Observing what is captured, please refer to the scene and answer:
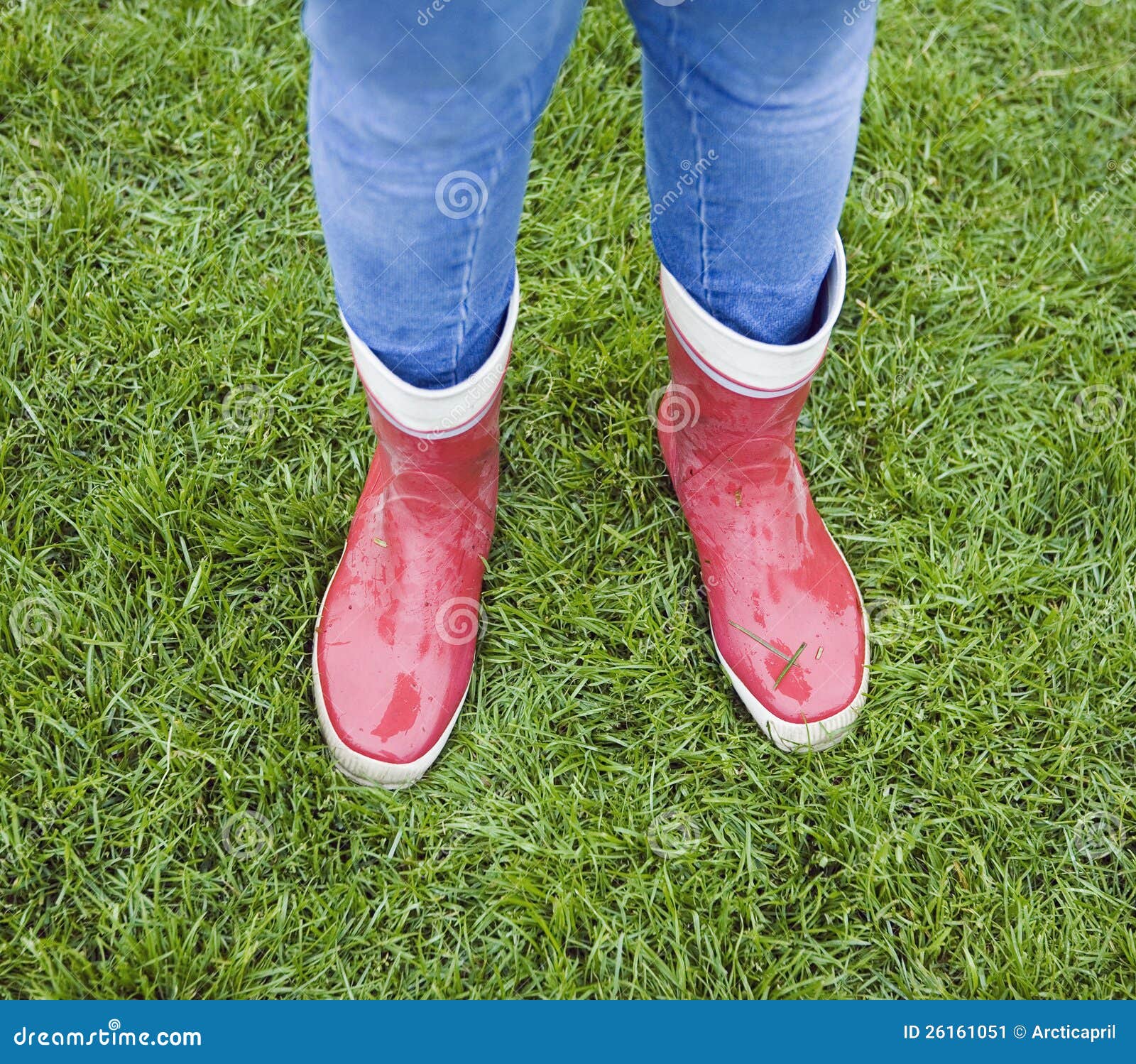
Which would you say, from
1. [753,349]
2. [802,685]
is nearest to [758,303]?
[753,349]

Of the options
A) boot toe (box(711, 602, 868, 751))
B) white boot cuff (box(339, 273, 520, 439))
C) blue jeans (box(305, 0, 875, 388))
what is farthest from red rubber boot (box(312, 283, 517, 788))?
boot toe (box(711, 602, 868, 751))

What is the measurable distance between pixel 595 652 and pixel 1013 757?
0.64 meters

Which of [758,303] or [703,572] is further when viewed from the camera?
[703,572]

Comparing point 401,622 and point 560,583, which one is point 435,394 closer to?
point 401,622

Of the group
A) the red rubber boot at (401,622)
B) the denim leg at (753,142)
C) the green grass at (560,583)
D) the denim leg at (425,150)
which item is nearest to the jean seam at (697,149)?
the denim leg at (753,142)

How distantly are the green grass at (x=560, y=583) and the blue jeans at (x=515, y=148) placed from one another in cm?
53

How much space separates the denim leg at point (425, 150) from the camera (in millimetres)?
805

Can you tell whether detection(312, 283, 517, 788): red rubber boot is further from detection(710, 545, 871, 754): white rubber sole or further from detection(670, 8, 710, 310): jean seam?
detection(710, 545, 871, 754): white rubber sole

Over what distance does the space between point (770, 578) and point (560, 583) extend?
1.09 ft

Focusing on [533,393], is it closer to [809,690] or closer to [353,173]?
[809,690]

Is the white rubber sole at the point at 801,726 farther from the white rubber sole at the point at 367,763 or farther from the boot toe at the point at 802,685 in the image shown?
the white rubber sole at the point at 367,763

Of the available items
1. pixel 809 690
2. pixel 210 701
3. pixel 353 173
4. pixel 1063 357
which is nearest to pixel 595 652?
pixel 809 690

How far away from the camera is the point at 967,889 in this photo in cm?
141

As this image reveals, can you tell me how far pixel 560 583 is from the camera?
1598mm
